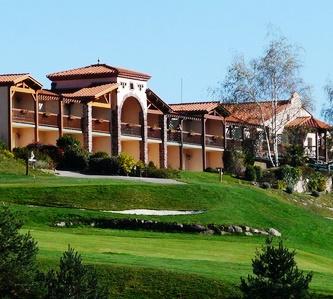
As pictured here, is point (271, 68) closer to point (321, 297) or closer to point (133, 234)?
point (133, 234)

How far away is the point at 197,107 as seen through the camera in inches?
3260

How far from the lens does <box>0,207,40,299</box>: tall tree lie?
2314 centimetres

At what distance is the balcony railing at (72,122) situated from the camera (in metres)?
68.4

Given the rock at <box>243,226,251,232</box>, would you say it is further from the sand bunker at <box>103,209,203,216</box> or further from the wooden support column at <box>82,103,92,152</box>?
the wooden support column at <box>82,103,92,152</box>

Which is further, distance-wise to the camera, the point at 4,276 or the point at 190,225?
the point at 190,225

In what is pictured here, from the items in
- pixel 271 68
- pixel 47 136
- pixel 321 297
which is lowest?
pixel 321 297

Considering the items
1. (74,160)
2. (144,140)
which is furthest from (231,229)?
(144,140)

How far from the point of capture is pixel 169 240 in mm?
40031

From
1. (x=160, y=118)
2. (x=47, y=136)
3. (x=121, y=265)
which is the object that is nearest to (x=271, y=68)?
(x=160, y=118)

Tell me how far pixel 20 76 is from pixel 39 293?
42.5 meters

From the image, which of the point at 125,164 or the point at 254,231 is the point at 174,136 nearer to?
the point at 125,164

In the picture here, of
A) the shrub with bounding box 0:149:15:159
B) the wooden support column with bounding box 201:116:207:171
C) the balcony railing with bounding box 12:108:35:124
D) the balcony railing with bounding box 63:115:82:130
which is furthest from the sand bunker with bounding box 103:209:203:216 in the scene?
the wooden support column with bounding box 201:116:207:171

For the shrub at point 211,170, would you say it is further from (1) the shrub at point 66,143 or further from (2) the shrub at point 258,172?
(1) the shrub at point 66,143

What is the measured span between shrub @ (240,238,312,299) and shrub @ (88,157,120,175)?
37.6 m
